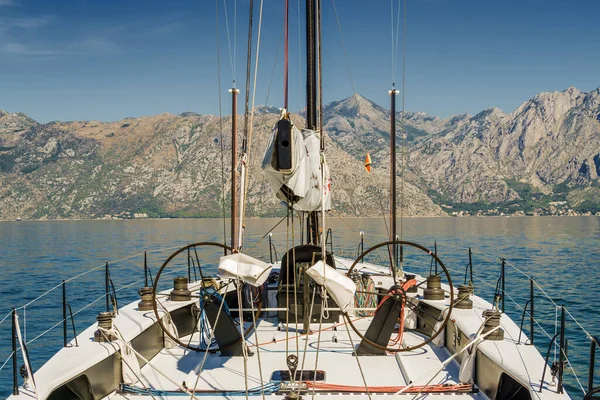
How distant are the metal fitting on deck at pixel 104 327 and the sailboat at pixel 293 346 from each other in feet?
0.06

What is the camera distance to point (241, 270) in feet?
24.7

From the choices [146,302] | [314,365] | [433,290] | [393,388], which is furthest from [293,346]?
[433,290]

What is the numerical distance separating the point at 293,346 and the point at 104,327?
134 inches

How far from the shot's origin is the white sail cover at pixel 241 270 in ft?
24.5

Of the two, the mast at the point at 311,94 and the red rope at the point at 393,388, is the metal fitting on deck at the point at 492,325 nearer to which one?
the red rope at the point at 393,388

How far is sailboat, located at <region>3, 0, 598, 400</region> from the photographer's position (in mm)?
7414

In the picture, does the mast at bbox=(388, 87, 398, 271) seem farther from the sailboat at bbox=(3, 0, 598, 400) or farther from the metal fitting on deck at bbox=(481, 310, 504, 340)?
the metal fitting on deck at bbox=(481, 310, 504, 340)

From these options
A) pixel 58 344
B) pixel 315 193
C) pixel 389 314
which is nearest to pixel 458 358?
pixel 389 314

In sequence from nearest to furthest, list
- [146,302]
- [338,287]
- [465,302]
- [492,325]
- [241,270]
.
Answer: [338,287]
[241,270]
[492,325]
[465,302]
[146,302]

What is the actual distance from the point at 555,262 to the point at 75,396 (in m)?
49.4

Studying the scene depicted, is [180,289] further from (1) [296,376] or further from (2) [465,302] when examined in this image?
(2) [465,302]

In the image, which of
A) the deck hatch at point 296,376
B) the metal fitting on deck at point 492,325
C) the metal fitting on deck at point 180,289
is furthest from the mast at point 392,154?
the deck hatch at point 296,376

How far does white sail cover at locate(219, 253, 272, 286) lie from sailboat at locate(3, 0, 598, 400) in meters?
0.01

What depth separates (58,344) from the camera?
19766 millimetres
